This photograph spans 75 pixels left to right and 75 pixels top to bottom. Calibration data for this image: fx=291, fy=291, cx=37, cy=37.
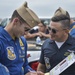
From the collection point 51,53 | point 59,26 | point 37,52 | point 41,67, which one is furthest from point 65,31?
point 37,52

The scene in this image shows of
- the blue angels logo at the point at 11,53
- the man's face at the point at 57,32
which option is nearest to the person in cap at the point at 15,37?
the blue angels logo at the point at 11,53

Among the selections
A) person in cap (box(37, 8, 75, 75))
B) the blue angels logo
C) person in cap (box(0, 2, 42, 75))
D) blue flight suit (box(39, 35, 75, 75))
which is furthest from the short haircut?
the blue angels logo

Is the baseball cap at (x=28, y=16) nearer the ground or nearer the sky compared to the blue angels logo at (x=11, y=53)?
nearer the sky

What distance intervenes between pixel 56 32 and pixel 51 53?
0.83 ft

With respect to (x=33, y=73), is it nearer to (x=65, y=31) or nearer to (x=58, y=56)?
(x=58, y=56)

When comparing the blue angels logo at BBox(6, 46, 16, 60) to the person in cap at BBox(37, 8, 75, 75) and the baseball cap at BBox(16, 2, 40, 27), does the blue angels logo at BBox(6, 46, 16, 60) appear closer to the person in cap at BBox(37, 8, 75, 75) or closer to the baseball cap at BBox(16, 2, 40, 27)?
the baseball cap at BBox(16, 2, 40, 27)

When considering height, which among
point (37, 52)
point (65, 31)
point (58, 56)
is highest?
point (65, 31)

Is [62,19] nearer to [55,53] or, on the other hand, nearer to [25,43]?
[55,53]

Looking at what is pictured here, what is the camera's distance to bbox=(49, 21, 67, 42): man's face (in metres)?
3.32

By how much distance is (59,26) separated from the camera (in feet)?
11.0

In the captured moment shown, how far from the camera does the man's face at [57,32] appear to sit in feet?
10.9

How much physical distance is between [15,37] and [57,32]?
1.80 feet

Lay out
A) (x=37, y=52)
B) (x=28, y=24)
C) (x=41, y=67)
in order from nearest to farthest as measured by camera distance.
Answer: (x=28, y=24), (x=41, y=67), (x=37, y=52)

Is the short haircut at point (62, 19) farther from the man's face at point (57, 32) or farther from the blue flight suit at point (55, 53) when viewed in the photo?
the blue flight suit at point (55, 53)
